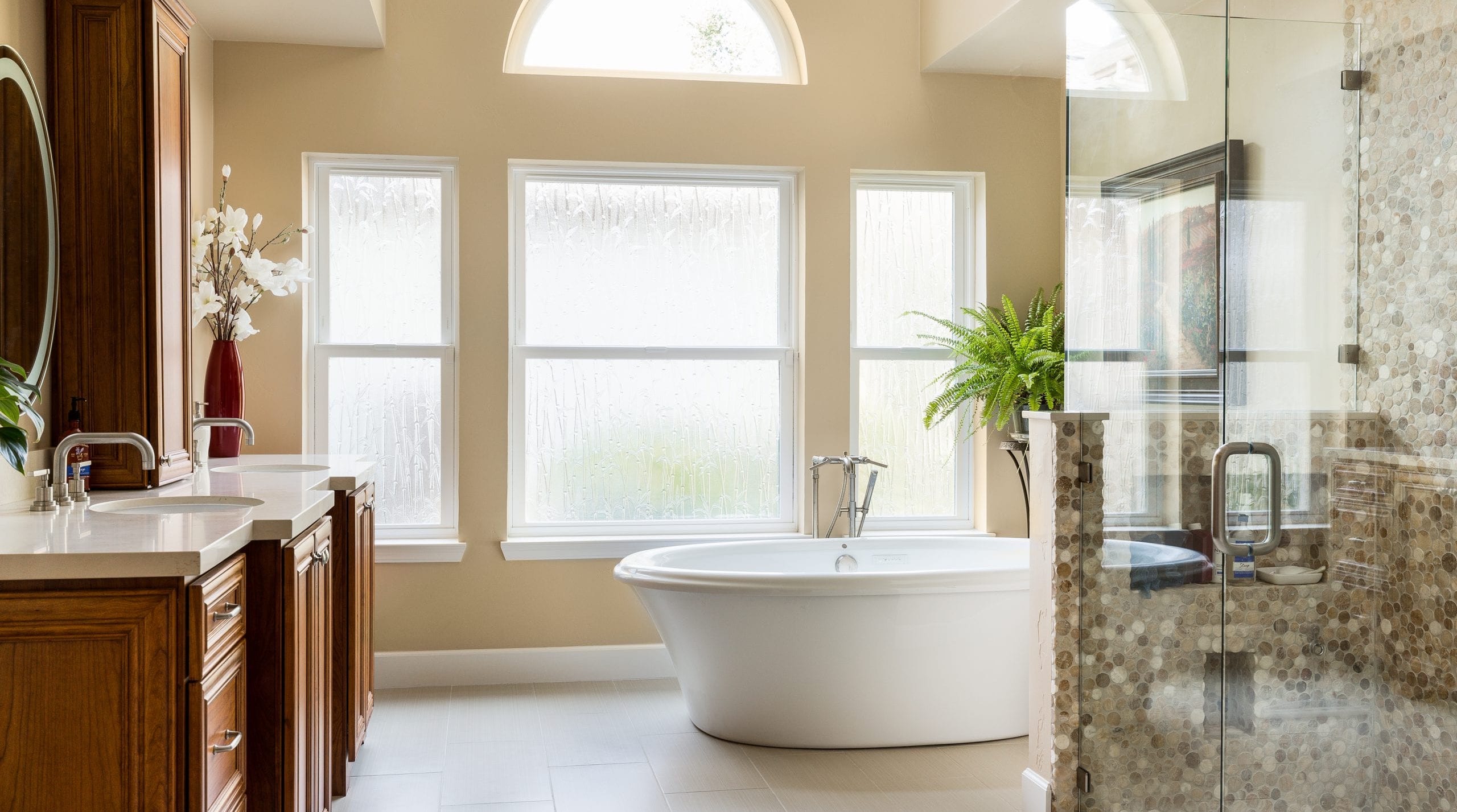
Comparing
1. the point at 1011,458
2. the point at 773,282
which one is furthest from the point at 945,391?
the point at 773,282

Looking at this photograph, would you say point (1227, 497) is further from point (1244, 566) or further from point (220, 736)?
point (220, 736)

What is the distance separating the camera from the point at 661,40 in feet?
14.1

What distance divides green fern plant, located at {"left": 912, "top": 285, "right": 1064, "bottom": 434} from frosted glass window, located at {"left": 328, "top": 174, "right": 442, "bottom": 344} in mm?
1869

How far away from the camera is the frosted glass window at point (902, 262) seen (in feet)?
14.8

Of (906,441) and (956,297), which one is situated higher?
(956,297)

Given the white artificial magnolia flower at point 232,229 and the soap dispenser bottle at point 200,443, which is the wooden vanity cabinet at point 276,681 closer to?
the soap dispenser bottle at point 200,443

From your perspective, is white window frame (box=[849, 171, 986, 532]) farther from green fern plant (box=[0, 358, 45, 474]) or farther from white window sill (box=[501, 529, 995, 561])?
green fern plant (box=[0, 358, 45, 474])

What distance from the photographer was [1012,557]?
4070mm

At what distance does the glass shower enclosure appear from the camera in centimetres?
221

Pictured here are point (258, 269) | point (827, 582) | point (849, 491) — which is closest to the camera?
point (827, 582)

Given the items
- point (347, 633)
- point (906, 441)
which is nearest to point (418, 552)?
point (347, 633)

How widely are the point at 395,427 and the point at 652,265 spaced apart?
1.16m

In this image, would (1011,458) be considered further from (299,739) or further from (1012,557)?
(299,739)

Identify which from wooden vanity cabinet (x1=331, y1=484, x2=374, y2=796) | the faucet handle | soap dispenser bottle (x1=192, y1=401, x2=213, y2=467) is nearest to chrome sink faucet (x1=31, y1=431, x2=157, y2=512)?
the faucet handle
